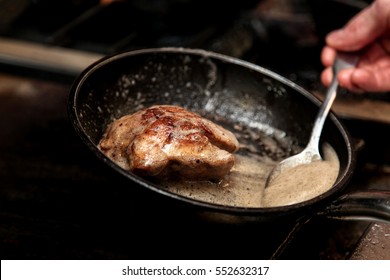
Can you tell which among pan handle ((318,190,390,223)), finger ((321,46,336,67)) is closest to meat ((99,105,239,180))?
pan handle ((318,190,390,223))

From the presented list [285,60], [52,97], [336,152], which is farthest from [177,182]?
[285,60]

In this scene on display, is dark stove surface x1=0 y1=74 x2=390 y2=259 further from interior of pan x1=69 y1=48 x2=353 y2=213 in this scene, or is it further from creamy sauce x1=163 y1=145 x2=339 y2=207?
interior of pan x1=69 y1=48 x2=353 y2=213

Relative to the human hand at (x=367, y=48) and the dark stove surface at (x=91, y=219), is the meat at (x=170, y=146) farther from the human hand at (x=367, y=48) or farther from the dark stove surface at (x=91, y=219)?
the human hand at (x=367, y=48)

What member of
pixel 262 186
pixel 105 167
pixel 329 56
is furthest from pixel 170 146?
pixel 329 56

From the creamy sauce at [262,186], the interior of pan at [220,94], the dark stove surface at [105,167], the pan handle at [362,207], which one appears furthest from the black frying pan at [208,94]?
the dark stove surface at [105,167]

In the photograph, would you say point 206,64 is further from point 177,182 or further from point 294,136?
point 177,182

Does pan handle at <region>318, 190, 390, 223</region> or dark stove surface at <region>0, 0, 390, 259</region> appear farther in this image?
dark stove surface at <region>0, 0, 390, 259</region>
